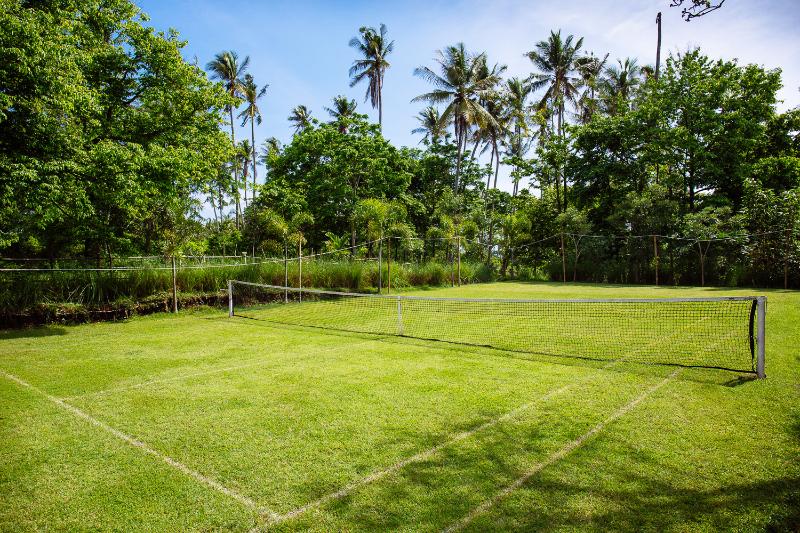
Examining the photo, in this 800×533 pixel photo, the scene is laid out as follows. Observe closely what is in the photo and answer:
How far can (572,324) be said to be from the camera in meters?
11.6

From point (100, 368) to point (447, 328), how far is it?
25.6 ft

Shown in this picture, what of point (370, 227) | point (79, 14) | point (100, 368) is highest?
point (79, 14)

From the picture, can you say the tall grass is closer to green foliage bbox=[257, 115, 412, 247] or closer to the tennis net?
the tennis net

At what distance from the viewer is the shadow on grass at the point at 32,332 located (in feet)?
38.0

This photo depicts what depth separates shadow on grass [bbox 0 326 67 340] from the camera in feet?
38.0

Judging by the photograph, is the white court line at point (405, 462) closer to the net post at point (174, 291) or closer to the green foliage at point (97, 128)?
the green foliage at point (97, 128)

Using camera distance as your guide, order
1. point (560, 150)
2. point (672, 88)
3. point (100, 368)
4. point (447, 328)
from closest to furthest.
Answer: point (100, 368) → point (447, 328) → point (672, 88) → point (560, 150)

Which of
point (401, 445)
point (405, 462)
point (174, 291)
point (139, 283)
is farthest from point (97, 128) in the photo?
point (405, 462)

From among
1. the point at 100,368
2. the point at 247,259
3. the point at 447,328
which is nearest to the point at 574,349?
the point at 447,328

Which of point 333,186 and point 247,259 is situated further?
point 333,186

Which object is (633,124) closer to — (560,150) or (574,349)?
(560,150)

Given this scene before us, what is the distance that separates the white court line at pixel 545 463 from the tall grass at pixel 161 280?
587 inches

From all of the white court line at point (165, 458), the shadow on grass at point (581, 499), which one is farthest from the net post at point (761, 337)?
the white court line at point (165, 458)

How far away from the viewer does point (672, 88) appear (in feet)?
94.1
